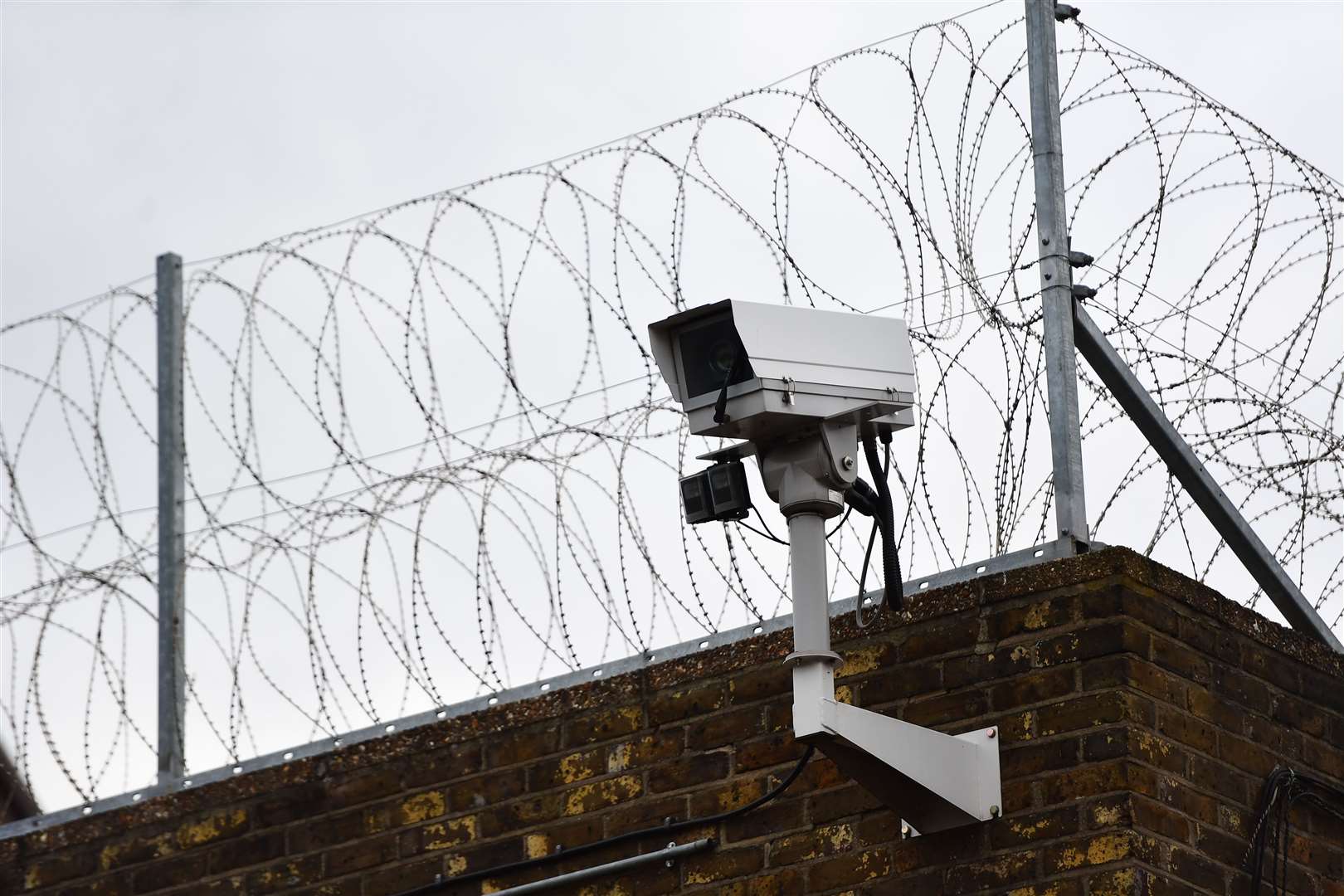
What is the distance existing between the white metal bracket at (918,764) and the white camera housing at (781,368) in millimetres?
712

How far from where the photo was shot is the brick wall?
593cm

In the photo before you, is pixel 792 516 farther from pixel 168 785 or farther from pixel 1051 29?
pixel 168 785

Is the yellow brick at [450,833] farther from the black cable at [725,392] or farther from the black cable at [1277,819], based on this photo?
the black cable at [1277,819]

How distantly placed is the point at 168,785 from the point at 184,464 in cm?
114

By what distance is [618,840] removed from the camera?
6.79m

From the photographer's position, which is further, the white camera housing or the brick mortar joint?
the brick mortar joint

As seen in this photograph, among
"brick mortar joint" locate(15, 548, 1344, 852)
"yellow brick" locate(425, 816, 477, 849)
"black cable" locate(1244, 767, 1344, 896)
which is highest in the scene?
"brick mortar joint" locate(15, 548, 1344, 852)

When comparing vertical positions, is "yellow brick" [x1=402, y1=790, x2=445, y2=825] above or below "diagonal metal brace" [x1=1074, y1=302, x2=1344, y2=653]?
below

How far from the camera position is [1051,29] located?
665 centimetres

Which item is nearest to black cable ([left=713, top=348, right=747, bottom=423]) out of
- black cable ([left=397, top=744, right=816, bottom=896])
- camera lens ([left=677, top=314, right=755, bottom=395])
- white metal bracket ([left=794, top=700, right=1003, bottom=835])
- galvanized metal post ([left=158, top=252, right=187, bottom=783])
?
camera lens ([left=677, top=314, right=755, bottom=395])

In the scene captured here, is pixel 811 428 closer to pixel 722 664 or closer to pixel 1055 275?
pixel 1055 275

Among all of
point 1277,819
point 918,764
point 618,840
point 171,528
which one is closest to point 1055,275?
point 918,764

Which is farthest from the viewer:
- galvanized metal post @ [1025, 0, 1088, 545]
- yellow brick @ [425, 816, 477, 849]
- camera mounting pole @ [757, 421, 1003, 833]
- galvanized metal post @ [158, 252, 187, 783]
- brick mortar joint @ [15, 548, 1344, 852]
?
galvanized metal post @ [158, 252, 187, 783]

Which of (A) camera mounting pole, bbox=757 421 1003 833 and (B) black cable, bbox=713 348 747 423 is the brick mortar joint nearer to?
(A) camera mounting pole, bbox=757 421 1003 833
